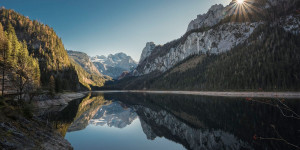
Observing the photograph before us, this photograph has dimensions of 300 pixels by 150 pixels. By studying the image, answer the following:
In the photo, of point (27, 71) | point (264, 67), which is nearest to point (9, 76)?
point (27, 71)

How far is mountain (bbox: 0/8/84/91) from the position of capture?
135 m

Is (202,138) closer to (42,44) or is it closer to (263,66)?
(263,66)

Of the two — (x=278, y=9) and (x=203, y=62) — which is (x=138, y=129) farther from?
(x=278, y=9)

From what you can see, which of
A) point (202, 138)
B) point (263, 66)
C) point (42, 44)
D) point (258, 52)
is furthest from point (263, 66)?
point (42, 44)

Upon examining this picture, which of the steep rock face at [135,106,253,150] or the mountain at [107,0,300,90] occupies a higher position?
the mountain at [107,0,300,90]

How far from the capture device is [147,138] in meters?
27.8

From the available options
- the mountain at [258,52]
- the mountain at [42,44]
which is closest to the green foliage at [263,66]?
the mountain at [258,52]

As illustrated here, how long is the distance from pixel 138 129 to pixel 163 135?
7819 mm

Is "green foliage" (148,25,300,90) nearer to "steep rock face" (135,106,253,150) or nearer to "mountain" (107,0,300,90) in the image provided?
Result: "mountain" (107,0,300,90)

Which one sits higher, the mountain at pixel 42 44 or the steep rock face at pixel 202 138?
the mountain at pixel 42 44

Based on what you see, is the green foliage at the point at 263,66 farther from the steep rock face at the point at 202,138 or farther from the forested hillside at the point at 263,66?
the steep rock face at the point at 202,138

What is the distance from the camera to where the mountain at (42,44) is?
13525 cm

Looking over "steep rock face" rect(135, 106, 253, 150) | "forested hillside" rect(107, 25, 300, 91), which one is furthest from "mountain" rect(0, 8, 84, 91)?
"forested hillside" rect(107, 25, 300, 91)

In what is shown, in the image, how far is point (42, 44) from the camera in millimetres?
153125
